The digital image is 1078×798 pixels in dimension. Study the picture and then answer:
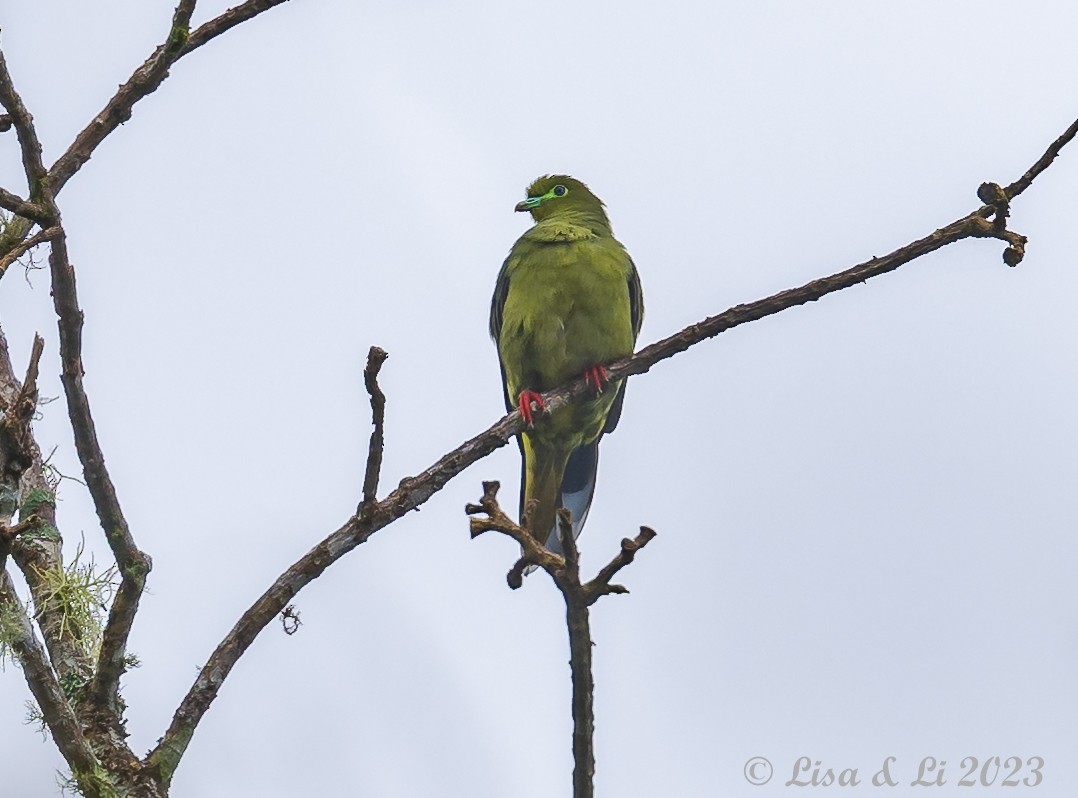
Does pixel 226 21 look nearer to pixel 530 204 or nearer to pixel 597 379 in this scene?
pixel 597 379

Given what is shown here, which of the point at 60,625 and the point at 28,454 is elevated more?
the point at 28,454

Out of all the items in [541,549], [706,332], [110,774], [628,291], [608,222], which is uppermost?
[608,222]

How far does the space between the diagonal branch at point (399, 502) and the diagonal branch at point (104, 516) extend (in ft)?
0.76

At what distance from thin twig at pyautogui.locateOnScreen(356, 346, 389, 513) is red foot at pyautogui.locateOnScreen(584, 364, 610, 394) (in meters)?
2.36

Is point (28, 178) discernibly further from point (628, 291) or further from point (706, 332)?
point (628, 291)

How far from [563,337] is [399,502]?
2347 mm

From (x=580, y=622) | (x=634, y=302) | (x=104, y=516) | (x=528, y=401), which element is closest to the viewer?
(x=580, y=622)

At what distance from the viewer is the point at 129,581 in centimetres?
362

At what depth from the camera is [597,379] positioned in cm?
581

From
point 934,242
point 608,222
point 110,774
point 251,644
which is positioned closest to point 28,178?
point 251,644

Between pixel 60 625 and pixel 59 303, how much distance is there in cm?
104

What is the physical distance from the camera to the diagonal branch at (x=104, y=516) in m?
3.49

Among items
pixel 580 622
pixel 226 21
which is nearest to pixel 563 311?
pixel 226 21

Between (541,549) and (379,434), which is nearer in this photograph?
(541,549)
